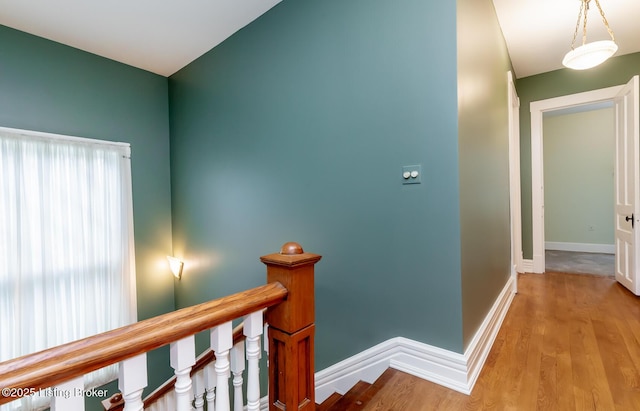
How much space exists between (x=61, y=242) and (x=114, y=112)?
4.65 ft

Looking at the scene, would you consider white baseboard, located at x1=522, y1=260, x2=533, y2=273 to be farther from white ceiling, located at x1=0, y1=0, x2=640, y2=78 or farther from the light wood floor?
white ceiling, located at x1=0, y1=0, x2=640, y2=78

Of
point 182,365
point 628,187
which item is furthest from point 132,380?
point 628,187

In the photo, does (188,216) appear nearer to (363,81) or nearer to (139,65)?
(139,65)

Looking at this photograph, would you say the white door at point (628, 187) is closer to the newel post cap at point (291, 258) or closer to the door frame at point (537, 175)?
the door frame at point (537, 175)

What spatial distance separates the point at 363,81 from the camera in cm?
190

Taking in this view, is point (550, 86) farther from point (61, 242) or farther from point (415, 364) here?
point (61, 242)

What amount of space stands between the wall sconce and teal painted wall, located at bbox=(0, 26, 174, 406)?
0.26 ft

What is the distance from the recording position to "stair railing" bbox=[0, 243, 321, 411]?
2.08 feet

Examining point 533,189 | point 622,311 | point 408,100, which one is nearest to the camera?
point 408,100

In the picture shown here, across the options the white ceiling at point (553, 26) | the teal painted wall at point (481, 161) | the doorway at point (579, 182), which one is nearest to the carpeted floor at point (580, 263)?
the doorway at point (579, 182)

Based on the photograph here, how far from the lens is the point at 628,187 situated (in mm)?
3100

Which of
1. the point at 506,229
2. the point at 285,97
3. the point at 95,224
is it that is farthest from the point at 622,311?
the point at 95,224

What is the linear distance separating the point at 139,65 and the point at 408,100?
3139mm

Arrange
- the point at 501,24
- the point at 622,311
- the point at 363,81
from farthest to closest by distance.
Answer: the point at 501,24 → the point at 622,311 → the point at 363,81
